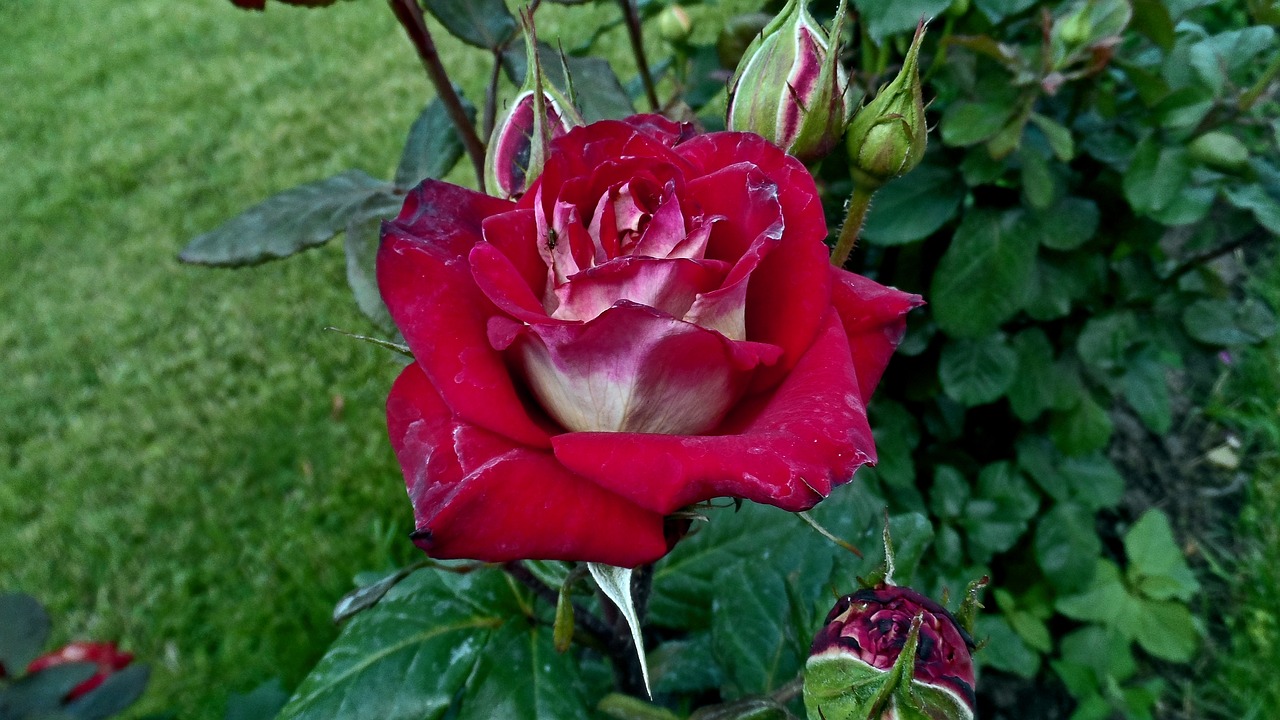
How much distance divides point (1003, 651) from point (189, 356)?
2.16 m

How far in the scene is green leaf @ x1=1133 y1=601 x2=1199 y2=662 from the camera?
1.54 m

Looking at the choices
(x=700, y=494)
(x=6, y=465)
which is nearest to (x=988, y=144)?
(x=700, y=494)

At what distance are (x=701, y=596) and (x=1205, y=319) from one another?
0.93m

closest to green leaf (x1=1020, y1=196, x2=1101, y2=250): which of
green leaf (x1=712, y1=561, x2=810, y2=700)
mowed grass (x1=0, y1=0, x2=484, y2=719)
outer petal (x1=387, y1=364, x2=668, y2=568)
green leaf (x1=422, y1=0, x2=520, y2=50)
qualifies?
green leaf (x1=712, y1=561, x2=810, y2=700)

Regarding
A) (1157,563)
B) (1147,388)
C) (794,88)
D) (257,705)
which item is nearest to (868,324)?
(794,88)

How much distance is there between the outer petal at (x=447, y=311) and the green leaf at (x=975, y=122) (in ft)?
2.60

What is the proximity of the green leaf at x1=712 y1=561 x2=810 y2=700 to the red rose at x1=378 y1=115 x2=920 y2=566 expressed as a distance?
39 cm

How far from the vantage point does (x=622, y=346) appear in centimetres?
43

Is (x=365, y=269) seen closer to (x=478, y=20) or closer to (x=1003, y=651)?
(x=478, y=20)

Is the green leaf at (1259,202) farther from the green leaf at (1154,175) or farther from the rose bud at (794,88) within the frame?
the rose bud at (794,88)

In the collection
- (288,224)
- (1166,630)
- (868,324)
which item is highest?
(288,224)

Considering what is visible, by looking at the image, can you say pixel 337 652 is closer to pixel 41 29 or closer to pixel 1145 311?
pixel 1145 311

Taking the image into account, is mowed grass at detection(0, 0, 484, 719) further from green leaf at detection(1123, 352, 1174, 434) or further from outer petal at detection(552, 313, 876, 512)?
green leaf at detection(1123, 352, 1174, 434)

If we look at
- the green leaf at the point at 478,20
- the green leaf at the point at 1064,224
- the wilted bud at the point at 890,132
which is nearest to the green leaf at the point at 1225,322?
the green leaf at the point at 1064,224
